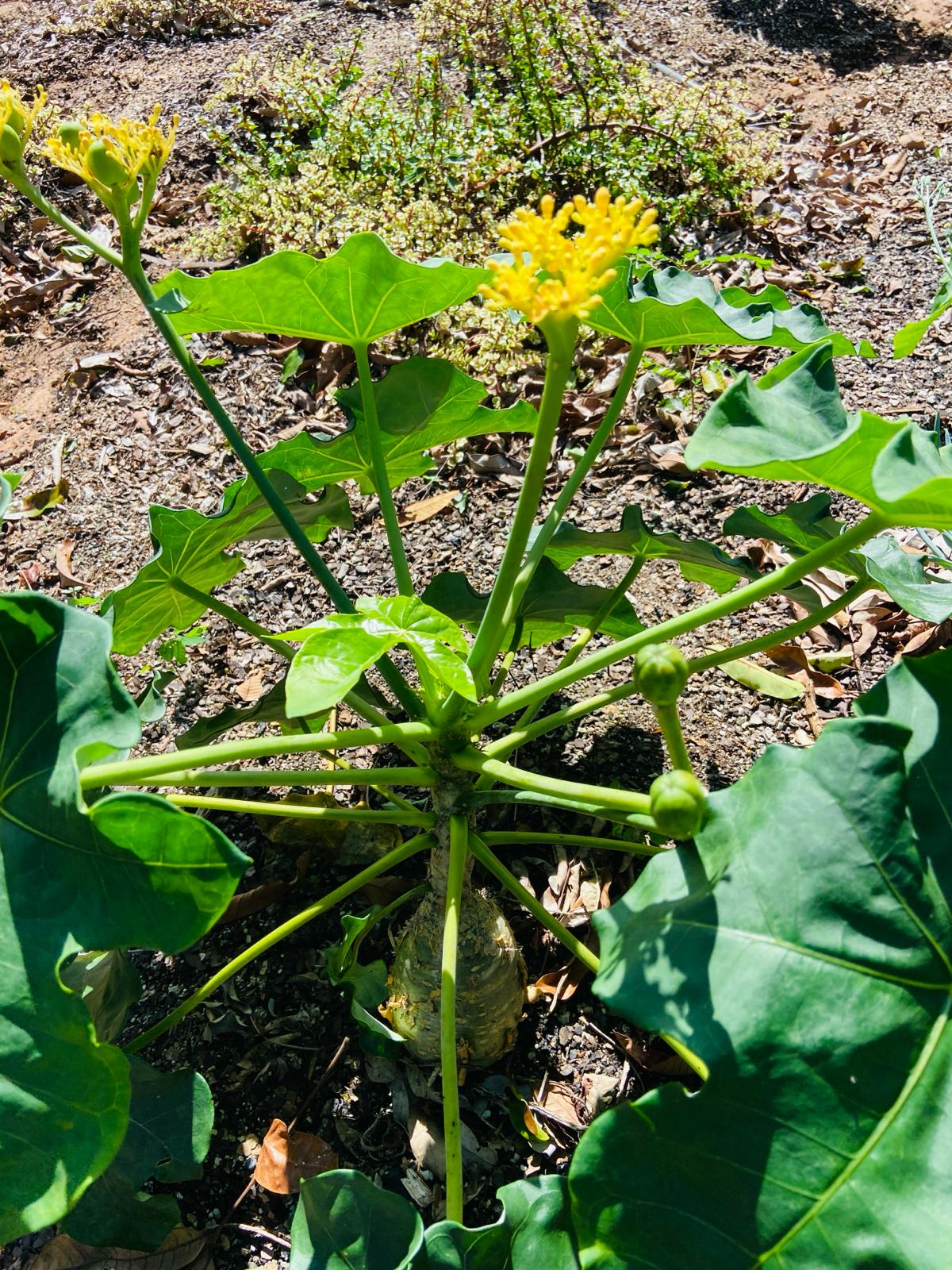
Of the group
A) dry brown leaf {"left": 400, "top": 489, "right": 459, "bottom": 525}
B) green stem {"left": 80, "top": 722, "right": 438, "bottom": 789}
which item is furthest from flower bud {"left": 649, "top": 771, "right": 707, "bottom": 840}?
dry brown leaf {"left": 400, "top": 489, "right": 459, "bottom": 525}

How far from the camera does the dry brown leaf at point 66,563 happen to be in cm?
252

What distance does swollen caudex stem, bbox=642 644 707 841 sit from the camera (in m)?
0.89

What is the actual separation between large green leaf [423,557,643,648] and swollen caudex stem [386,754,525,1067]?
0.41m

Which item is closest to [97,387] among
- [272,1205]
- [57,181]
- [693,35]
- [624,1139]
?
[57,181]

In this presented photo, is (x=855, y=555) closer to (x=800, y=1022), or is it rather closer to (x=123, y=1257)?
(x=800, y=1022)

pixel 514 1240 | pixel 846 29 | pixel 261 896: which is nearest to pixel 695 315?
pixel 514 1240

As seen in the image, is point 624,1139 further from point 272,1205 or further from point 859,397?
point 859,397

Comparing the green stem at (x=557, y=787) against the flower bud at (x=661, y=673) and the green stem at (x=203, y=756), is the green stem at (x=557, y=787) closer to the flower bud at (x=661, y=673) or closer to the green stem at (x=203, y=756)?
the flower bud at (x=661, y=673)

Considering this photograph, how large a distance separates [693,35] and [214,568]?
4165 millimetres

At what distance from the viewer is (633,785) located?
1.97 m

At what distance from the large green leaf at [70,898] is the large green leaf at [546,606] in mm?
785

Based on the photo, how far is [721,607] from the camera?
1.10 meters

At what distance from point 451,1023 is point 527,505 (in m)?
0.71

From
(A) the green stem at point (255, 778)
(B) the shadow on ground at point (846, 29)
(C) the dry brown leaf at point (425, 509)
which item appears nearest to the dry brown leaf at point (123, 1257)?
(A) the green stem at point (255, 778)
